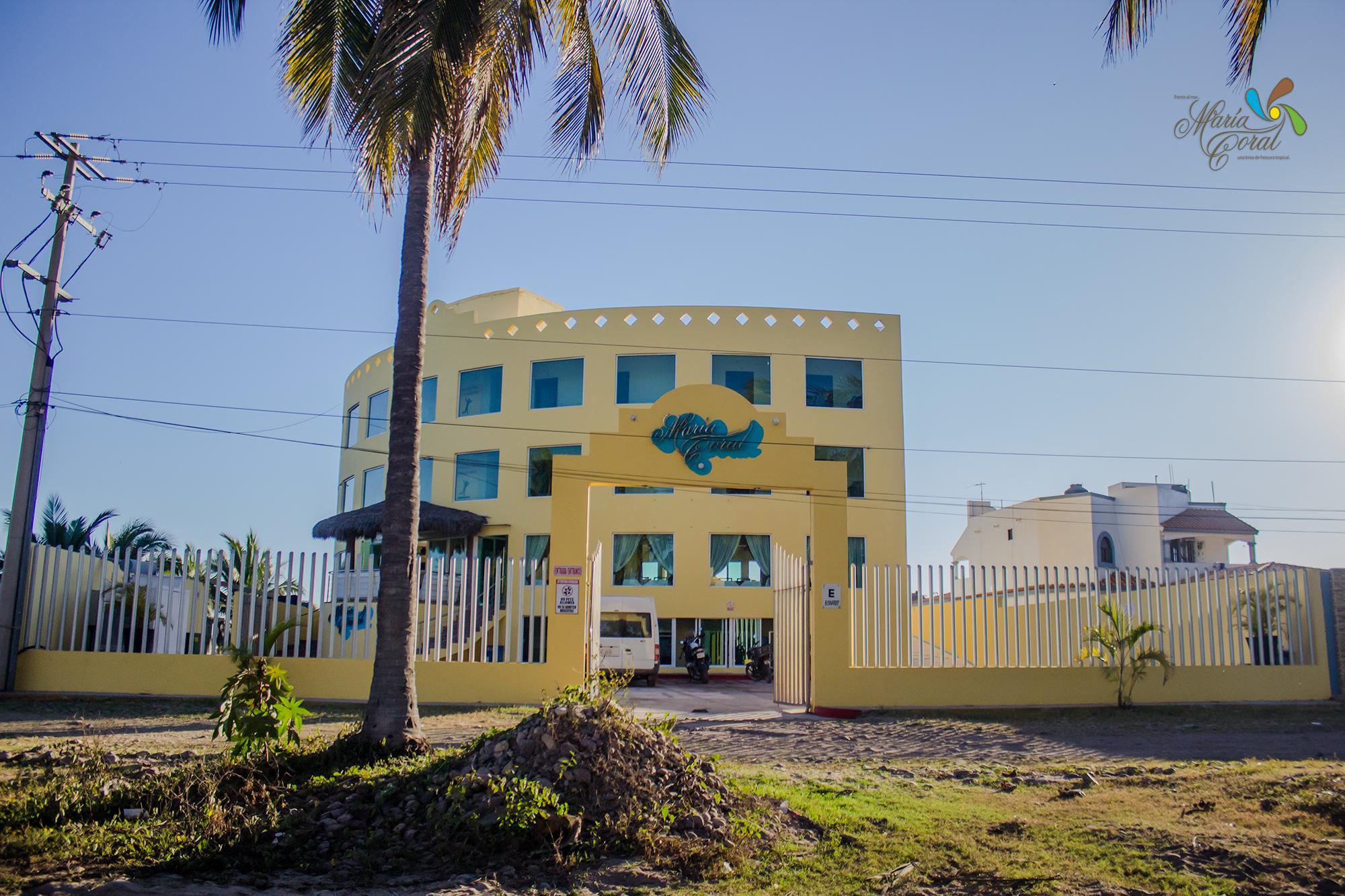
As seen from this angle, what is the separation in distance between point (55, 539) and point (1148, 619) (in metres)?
27.8

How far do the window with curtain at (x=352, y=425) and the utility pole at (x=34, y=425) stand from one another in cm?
1902

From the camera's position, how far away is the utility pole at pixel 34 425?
15883mm

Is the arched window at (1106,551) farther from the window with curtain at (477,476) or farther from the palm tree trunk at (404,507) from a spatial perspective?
the palm tree trunk at (404,507)

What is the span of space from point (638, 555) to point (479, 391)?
24.4 feet

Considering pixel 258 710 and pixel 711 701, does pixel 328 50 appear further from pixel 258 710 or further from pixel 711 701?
pixel 711 701

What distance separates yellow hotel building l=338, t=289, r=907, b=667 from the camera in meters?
30.7

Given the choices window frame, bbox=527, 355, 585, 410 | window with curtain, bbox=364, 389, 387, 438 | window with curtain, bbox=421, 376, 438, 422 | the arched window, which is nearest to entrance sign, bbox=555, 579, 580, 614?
window frame, bbox=527, 355, 585, 410

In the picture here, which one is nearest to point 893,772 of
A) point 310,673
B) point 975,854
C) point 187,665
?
point 975,854

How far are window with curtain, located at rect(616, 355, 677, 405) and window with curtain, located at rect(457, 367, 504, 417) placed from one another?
3.84 metres

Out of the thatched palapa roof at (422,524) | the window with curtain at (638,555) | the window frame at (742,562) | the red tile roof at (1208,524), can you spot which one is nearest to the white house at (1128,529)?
the red tile roof at (1208,524)

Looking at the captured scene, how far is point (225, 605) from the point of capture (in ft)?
53.5

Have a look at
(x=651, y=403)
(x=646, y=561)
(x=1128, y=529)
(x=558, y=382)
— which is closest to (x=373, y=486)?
(x=558, y=382)

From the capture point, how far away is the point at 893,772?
10750mm

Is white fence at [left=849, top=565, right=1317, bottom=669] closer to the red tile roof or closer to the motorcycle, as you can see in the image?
the motorcycle
